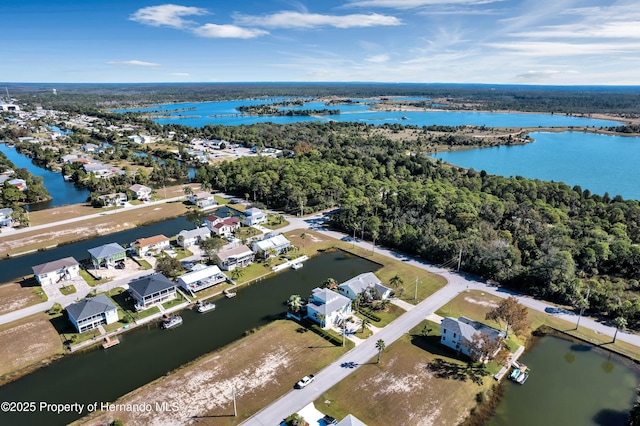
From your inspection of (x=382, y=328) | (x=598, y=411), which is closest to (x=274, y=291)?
(x=382, y=328)

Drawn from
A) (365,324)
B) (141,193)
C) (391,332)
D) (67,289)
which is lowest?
(391,332)

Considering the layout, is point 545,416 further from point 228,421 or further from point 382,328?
point 228,421

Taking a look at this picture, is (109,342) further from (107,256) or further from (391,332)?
(391,332)

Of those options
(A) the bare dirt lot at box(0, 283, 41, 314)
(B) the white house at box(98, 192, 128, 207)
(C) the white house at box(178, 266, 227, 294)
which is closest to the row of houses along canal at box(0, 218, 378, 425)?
(C) the white house at box(178, 266, 227, 294)

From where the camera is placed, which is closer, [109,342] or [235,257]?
[109,342]

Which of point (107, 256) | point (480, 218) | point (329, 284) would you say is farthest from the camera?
point (480, 218)

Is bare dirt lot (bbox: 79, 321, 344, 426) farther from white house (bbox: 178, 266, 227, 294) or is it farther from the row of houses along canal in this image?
white house (bbox: 178, 266, 227, 294)

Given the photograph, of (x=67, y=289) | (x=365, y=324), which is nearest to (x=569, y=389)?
(x=365, y=324)
